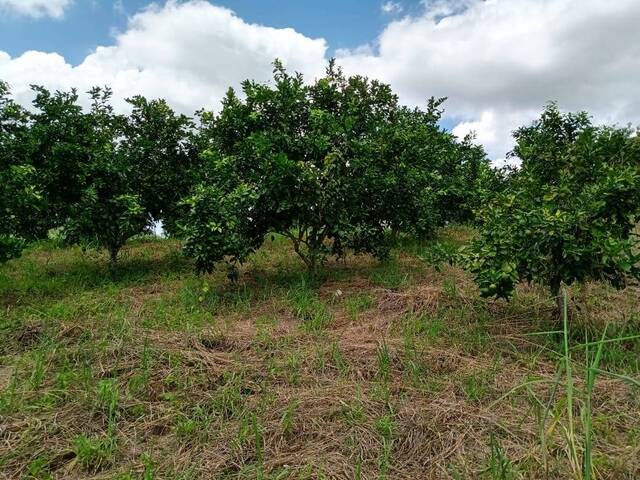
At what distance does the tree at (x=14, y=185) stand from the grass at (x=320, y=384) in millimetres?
833

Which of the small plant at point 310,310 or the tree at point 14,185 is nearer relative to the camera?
the small plant at point 310,310

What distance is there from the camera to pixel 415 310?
498 cm

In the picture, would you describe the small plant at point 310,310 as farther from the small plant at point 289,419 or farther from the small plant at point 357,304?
the small plant at point 289,419

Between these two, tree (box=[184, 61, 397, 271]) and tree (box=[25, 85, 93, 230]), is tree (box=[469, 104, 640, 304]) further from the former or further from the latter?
tree (box=[25, 85, 93, 230])

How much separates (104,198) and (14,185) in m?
1.36

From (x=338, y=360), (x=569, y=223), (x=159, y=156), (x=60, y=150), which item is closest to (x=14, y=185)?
(x=60, y=150)

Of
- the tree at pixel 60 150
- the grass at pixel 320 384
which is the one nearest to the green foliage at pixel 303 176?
the grass at pixel 320 384

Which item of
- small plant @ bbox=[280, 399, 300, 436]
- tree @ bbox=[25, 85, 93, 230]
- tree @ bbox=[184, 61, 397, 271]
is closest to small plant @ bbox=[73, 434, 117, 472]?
small plant @ bbox=[280, 399, 300, 436]

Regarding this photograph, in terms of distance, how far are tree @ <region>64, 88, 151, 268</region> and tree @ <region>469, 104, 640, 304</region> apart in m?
5.06

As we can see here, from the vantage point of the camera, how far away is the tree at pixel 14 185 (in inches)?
220

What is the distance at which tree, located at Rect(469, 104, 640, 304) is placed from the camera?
3.75m

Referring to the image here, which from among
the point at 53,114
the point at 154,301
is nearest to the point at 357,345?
the point at 154,301

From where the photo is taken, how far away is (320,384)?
3328 millimetres

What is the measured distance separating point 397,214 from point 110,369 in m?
4.65
